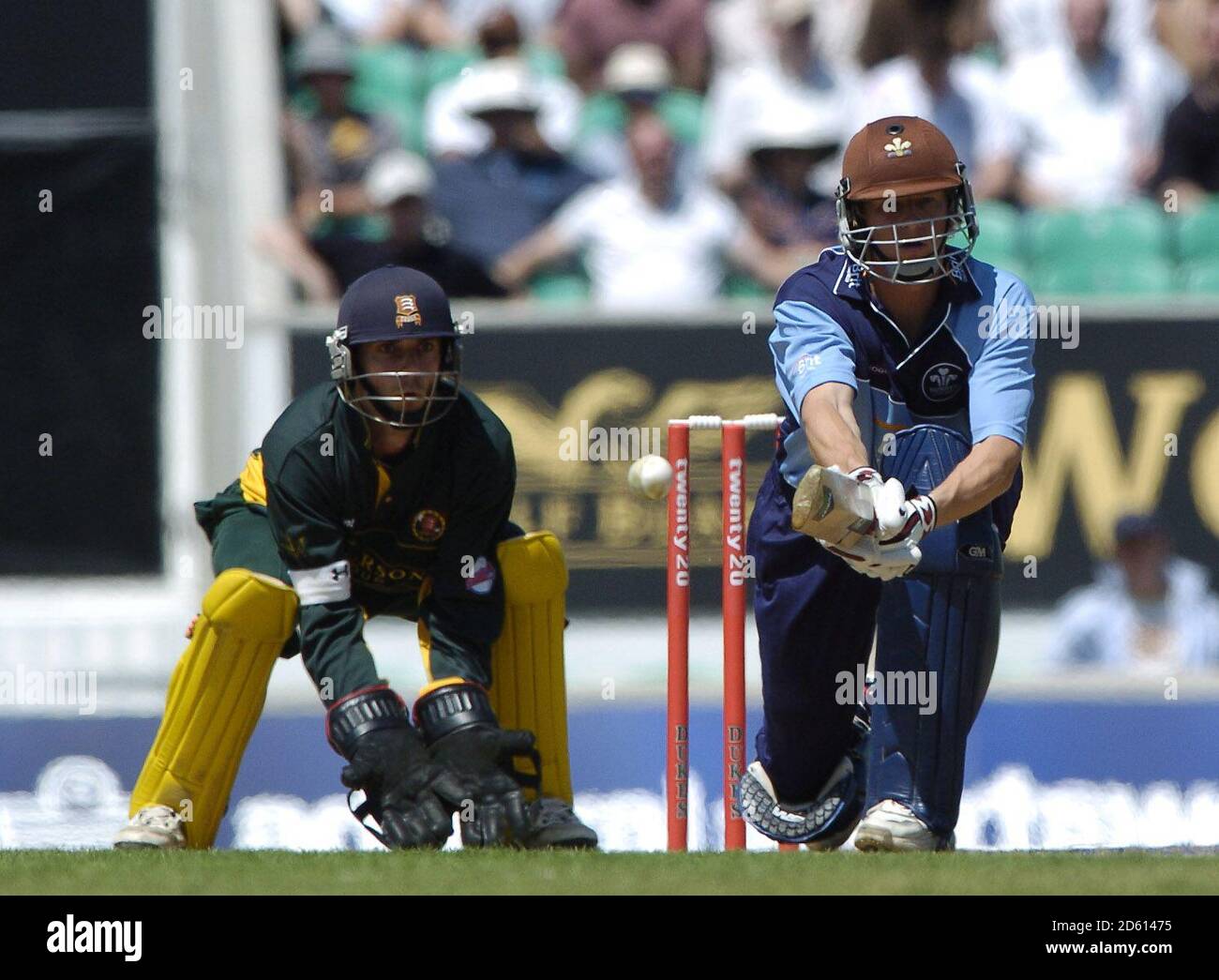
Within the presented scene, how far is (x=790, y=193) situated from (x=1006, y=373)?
5.23 m

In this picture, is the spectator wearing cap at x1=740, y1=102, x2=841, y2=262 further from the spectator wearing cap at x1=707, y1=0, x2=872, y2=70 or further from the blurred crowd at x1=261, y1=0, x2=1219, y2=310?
the spectator wearing cap at x1=707, y1=0, x2=872, y2=70

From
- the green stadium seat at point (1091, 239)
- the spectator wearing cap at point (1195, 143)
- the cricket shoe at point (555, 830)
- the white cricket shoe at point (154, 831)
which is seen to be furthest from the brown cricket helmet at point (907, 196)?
the spectator wearing cap at point (1195, 143)

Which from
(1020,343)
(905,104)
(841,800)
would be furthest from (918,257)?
(905,104)

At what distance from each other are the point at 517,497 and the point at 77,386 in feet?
7.70

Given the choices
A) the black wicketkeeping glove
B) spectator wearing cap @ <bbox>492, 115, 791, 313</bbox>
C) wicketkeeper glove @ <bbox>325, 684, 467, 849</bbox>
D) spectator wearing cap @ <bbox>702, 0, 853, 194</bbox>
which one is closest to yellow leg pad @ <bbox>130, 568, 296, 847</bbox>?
wicketkeeper glove @ <bbox>325, 684, 467, 849</bbox>

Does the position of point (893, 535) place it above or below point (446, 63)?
below

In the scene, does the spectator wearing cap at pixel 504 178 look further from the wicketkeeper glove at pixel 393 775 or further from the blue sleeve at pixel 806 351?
the wicketkeeper glove at pixel 393 775

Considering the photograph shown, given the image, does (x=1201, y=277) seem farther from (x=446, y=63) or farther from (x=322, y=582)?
(x=322, y=582)

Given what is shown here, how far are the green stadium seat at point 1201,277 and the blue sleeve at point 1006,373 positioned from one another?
5094 mm

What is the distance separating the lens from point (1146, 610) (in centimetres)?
980

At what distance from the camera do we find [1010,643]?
32.6 ft

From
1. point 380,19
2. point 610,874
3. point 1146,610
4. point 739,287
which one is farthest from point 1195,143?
point 610,874
